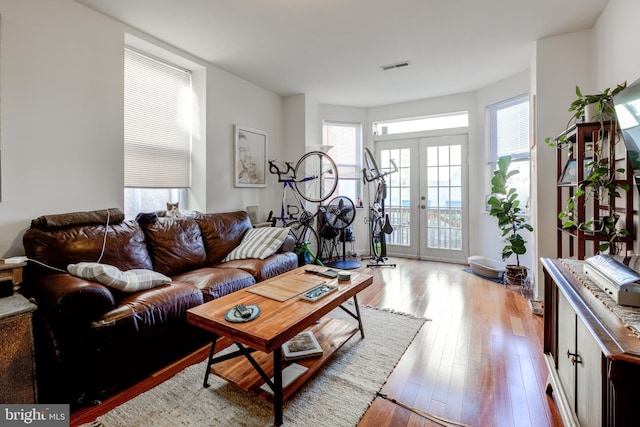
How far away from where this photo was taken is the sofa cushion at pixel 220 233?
10.1ft

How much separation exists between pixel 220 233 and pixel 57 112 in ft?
5.36

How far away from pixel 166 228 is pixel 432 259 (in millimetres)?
4100

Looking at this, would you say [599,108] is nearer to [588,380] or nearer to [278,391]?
[588,380]

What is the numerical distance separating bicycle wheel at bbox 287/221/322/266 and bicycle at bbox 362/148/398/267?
0.89 metres

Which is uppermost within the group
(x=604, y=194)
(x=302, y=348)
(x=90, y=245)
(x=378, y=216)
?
(x=604, y=194)

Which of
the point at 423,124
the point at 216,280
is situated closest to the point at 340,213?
the point at 423,124

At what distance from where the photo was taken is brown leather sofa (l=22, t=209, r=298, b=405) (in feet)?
5.30

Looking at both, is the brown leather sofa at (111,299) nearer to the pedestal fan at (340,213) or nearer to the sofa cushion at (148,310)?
the sofa cushion at (148,310)

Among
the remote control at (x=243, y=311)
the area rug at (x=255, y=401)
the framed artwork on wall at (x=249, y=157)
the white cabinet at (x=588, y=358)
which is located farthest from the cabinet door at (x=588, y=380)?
the framed artwork on wall at (x=249, y=157)

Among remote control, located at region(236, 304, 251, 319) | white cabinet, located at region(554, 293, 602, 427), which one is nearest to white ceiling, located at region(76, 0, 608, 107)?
remote control, located at region(236, 304, 251, 319)

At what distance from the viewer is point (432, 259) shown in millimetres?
5109

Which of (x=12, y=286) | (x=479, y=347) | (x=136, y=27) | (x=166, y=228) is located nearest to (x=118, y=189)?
(x=166, y=228)

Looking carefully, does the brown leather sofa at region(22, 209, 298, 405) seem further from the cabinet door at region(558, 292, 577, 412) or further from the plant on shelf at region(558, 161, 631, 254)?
the plant on shelf at region(558, 161, 631, 254)

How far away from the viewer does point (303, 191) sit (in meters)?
4.79
